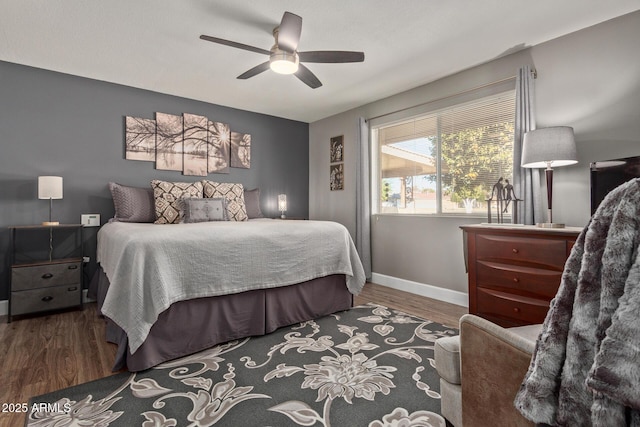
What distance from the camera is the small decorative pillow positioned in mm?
3375

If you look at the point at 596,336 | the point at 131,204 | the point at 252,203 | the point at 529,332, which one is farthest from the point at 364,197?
the point at 596,336

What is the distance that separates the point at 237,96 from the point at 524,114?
10.7 feet

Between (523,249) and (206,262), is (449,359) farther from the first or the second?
(206,262)

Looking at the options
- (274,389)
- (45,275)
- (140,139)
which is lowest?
(274,389)

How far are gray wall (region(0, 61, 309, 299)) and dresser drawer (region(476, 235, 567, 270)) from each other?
3505 millimetres

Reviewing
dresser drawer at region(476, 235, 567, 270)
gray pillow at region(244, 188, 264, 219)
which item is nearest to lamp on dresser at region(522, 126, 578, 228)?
dresser drawer at region(476, 235, 567, 270)

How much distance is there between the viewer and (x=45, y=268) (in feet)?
9.96

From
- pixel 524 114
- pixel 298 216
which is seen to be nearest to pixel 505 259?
pixel 524 114

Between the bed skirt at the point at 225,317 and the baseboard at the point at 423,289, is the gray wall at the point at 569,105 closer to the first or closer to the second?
the baseboard at the point at 423,289

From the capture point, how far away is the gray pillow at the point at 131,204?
3461 mm

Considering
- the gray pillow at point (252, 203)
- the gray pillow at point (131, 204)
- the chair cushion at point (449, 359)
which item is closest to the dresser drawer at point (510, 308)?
the chair cushion at point (449, 359)

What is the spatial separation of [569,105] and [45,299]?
5007 mm

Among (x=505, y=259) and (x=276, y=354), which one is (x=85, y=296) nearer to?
(x=276, y=354)

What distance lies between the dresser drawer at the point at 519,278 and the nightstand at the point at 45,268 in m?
3.78
